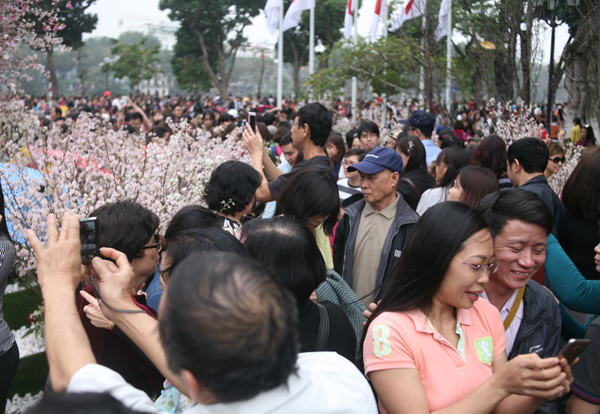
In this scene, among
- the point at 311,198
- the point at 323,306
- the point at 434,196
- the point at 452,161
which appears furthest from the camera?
the point at 452,161

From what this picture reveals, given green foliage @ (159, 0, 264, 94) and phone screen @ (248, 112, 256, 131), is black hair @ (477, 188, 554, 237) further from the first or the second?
green foliage @ (159, 0, 264, 94)

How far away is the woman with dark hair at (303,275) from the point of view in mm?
1923

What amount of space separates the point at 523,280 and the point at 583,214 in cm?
132

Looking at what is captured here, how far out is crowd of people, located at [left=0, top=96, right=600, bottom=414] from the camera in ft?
3.61

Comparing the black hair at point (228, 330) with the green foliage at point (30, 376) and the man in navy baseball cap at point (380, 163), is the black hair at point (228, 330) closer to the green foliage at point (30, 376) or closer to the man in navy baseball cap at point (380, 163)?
the man in navy baseball cap at point (380, 163)

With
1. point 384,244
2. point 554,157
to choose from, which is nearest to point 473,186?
point 384,244

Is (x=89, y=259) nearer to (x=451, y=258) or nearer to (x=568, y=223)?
(x=451, y=258)

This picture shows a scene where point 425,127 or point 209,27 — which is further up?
point 209,27

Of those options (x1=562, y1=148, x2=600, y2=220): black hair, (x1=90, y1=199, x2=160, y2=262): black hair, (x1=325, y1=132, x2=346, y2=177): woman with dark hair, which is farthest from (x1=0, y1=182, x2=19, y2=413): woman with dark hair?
(x1=325, y1=132, x2=346, y2=177): woman with dark hair

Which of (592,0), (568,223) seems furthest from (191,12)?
(568,223)

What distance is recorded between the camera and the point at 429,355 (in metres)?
1.74

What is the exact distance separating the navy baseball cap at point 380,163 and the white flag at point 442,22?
40.0 feet

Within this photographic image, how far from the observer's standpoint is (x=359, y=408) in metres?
1.28

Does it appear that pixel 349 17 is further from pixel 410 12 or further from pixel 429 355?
pixel 429 355
